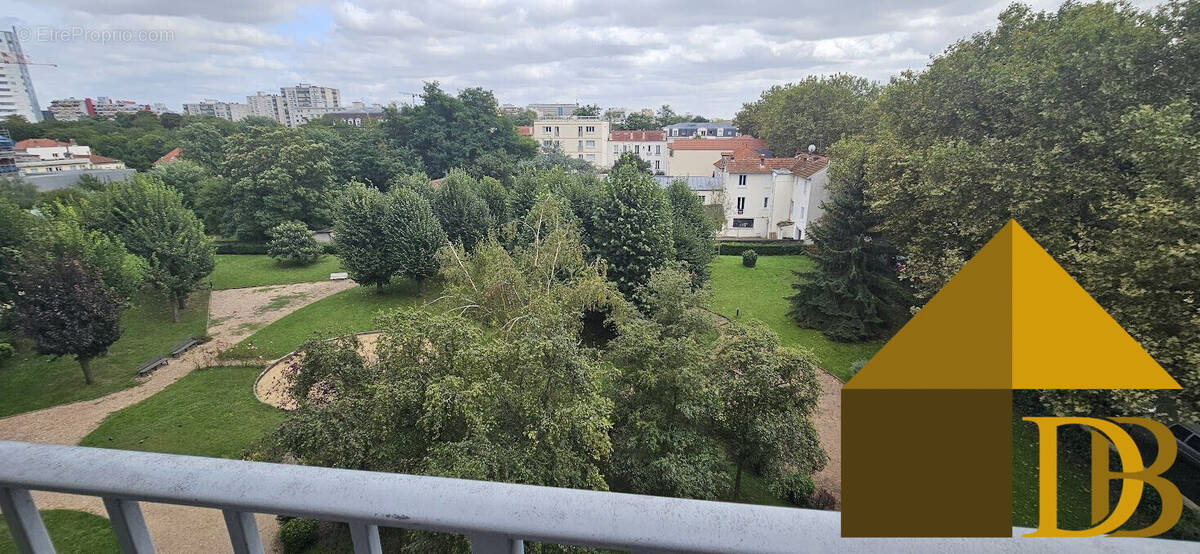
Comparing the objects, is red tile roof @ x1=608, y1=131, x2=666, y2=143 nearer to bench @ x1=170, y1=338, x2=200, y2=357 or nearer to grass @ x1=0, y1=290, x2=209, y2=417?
grass @ x1=0, y1=290, x2=209, y2=417

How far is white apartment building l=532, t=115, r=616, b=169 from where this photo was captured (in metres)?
71.8

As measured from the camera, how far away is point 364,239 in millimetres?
25250

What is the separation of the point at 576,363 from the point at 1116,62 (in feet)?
53.5

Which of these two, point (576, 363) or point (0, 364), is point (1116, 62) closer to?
point (576, 363)

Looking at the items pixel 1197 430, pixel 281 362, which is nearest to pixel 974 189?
pixel 1197 430

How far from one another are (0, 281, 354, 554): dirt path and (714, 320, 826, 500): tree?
7825 mm

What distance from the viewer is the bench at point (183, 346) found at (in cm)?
1975

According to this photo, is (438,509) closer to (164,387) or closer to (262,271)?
(164,387)

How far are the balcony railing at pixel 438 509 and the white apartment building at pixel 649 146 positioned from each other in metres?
70.8

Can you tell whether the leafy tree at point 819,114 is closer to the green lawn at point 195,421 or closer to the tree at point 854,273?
the tree at point 854,273

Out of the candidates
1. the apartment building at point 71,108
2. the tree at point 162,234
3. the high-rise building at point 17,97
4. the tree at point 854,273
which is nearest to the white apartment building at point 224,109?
the apartment building at point 71,108

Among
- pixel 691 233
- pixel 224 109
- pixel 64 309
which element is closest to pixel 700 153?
pixel 691 233

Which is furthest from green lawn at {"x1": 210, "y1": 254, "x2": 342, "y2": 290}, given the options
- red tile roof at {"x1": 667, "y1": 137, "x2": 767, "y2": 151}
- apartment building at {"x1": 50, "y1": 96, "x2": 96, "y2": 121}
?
apartment building at {"x1": 50, "y1": 96, "x2": 96, "y2": 121}

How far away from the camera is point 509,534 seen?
4.14 ft
